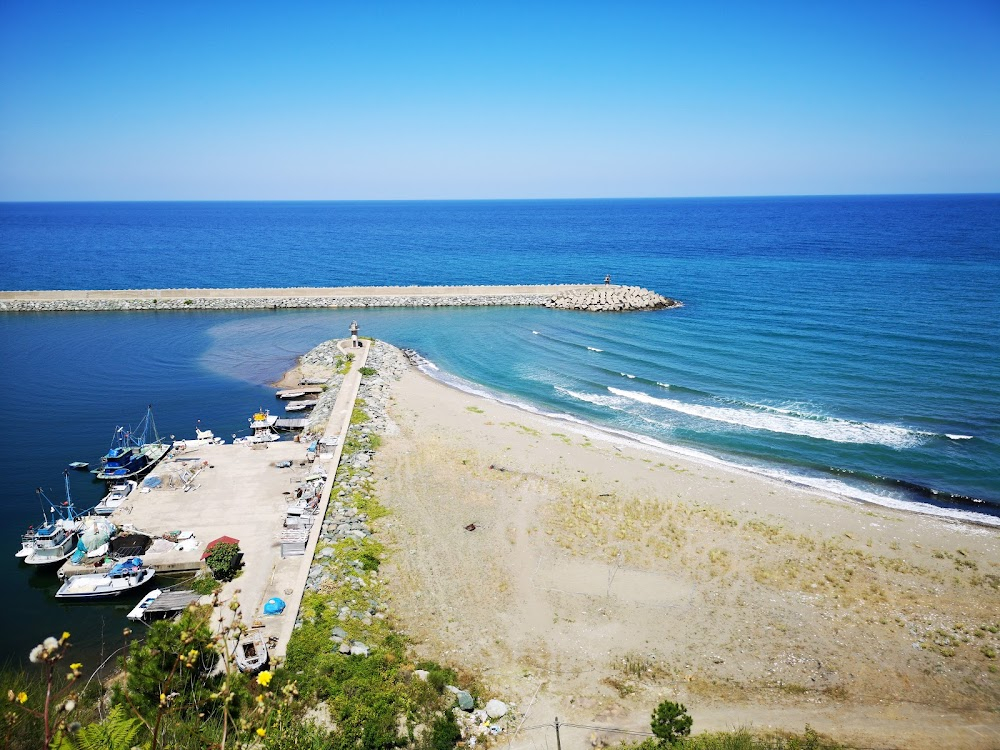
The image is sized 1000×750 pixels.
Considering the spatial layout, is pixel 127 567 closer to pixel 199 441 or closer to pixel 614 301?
pixel 199 441

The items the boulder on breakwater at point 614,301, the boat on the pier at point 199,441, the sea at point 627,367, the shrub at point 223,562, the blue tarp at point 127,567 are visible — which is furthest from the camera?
the boulder on breakwater at point 614,301

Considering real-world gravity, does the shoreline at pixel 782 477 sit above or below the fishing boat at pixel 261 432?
below

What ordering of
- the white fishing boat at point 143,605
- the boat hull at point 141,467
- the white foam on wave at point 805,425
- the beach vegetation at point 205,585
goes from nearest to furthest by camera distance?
1. the white fishing boat at point 143,605
2. the beach vegetation at point 205,585
3. the boat hull at point 141,467
4. the white foam on wave at point 805,425

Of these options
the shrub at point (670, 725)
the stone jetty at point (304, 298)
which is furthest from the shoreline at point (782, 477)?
the stone jetty at point (304, 298)

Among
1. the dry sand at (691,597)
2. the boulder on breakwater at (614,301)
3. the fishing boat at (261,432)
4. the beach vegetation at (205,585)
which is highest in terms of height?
the boulder on breakwater at (614,301)

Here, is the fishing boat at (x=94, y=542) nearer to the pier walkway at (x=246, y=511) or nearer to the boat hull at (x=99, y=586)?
the pier walkway at (x=246, y=511)

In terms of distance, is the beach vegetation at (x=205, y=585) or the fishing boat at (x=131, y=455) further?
the fishing boat at (x=131, y=455)

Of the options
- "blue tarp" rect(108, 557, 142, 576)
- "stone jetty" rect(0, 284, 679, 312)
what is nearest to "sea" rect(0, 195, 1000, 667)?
"blue tarp" rect(108, 557, 142, 576)

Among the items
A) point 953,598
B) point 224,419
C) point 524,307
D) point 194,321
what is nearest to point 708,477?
point 953,598
